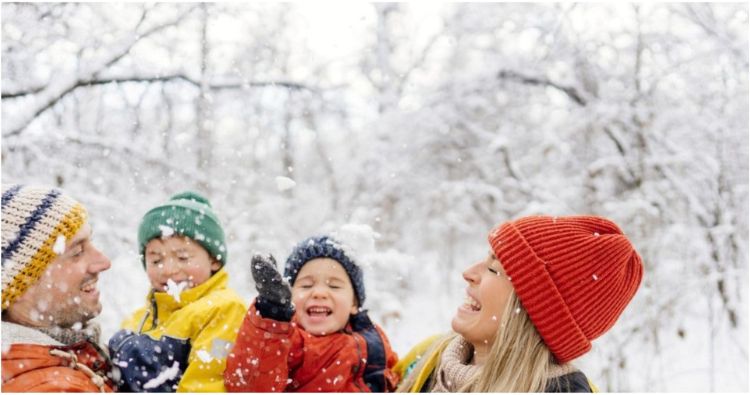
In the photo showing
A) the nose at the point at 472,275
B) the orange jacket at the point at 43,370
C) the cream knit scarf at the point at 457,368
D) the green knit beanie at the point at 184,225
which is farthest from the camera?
the green knit beanie at the point at 184,225

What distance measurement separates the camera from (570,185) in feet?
29.6

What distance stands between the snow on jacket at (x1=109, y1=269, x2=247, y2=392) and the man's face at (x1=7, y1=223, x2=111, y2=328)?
1.27 ft

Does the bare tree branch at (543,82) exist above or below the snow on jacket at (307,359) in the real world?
above

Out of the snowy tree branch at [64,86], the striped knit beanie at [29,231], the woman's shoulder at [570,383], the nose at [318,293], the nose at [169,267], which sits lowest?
the woman's shoulder at [570,383]

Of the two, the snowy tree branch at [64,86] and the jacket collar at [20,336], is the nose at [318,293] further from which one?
the snowy tree branch at [64,86]

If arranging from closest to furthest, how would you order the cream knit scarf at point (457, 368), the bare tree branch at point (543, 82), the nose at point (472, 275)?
the cream knit scarf at point (457, 368) < the nose at point (472, 275) < the bare tree branch at point (543, 82)

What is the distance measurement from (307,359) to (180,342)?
500 millimetres

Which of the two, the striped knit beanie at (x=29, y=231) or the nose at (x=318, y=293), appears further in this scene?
the nose at (x=318, y=293)

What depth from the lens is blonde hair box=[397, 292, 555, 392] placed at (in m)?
2.13

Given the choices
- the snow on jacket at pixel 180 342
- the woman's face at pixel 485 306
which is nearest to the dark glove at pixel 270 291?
the snow on jacket at pixel 180 342

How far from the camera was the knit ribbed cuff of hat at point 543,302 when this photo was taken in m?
2.14

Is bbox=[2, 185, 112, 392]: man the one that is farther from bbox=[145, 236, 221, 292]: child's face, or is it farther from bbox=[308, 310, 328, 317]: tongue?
bbox=[308, 310, 328, 317]: tongue

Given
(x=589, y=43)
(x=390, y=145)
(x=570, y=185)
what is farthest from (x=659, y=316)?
(x=390, y=145)

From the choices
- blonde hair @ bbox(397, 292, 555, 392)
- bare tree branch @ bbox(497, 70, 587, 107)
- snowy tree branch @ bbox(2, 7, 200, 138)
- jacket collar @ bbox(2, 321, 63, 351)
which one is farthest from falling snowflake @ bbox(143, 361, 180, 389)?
bare tree branch @ bbox(497, 70, 587, 107)
